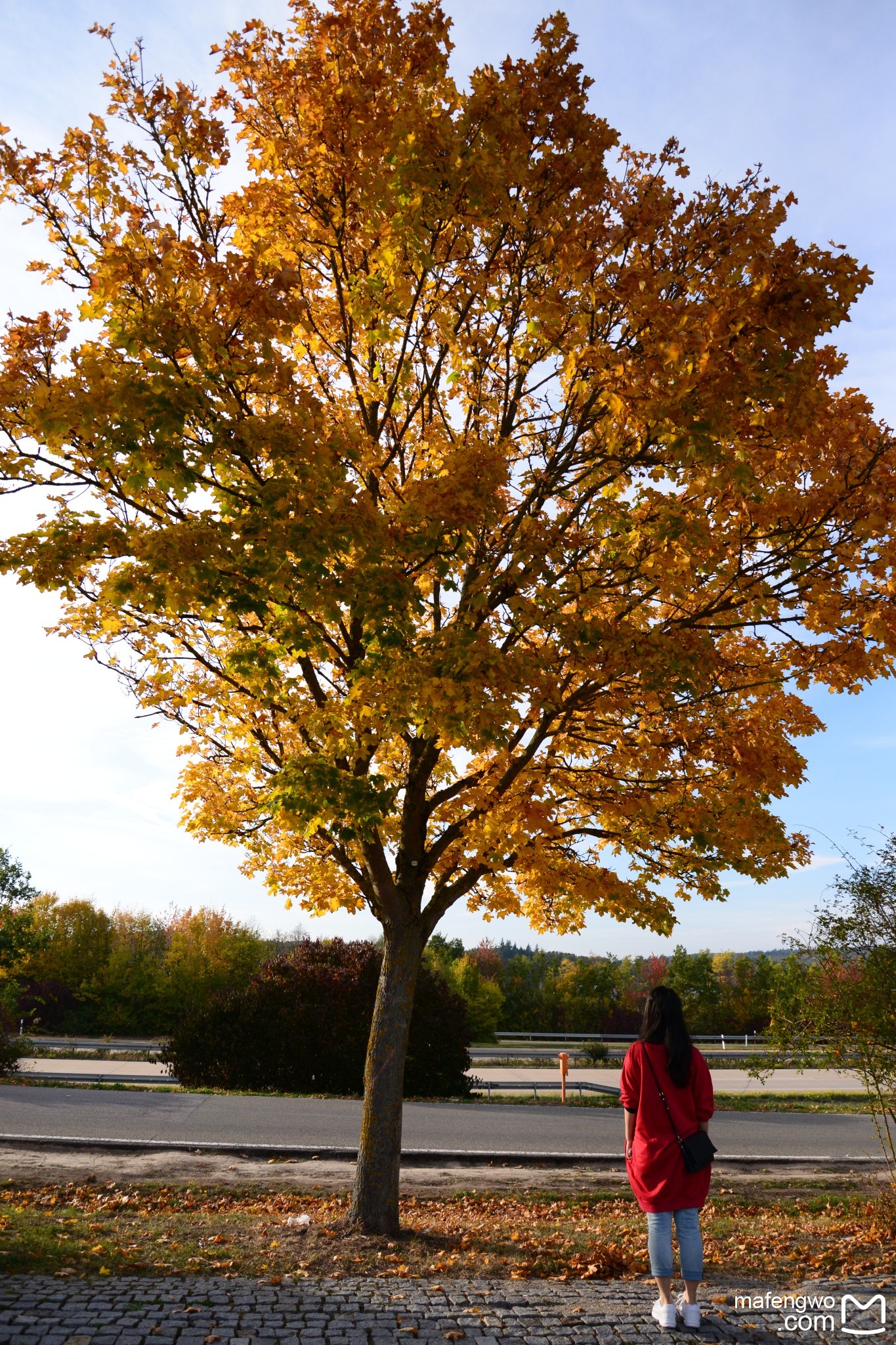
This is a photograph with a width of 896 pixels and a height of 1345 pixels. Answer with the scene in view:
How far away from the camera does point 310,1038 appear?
53.8 ft

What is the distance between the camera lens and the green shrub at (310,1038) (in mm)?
16391

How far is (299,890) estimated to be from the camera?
28.9 ft

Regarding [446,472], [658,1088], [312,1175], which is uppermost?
[446,472]

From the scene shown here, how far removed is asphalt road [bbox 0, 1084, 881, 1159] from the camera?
11.3 meters

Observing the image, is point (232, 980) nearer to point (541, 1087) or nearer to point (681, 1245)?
point (541, 1087)

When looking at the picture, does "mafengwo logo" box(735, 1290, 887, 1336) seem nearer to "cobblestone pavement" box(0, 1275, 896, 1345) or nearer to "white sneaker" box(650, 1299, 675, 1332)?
"cobblestone pavement" box(0, 1275, 896, 1345)

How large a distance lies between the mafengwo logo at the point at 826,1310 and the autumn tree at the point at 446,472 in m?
2.82

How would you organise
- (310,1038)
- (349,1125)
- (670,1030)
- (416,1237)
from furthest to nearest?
(310,1038) → (349,1125) → (416,1237) → (670,1030)

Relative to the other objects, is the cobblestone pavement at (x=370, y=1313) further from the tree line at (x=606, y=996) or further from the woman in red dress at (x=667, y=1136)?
the tree line at (x=606, y=996)

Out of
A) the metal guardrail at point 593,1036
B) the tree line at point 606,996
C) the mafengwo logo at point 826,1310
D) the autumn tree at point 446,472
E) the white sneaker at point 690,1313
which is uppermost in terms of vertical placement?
the autumn tree at point 446,472

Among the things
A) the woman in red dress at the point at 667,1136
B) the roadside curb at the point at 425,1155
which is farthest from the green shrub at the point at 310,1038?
the woman in red dress at the point at 667,1136

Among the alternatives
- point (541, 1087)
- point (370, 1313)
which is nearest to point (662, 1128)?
point (370, 1313)

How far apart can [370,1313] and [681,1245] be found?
1.72m

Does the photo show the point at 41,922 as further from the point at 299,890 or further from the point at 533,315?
the point at 533,315
